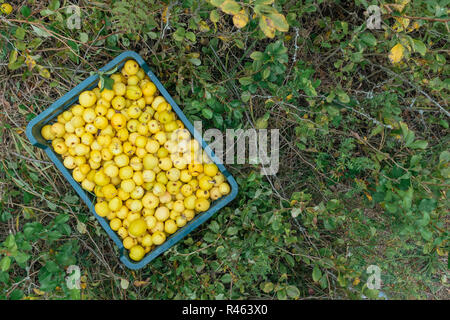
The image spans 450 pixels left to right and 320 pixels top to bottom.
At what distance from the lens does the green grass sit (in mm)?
2131

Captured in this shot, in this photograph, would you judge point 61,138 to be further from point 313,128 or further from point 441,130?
point 441,130

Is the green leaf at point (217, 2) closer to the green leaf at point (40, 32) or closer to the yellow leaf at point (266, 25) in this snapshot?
the yellow leaf at point (266, 25)

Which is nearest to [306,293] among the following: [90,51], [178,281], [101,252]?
[178,281]

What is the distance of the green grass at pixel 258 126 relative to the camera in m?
2.13

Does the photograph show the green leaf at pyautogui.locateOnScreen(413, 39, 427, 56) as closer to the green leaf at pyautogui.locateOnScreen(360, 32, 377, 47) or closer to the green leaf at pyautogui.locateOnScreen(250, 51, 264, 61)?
the green leaf at pyautogui.locateOnScreen(360, 32, 377, 47)

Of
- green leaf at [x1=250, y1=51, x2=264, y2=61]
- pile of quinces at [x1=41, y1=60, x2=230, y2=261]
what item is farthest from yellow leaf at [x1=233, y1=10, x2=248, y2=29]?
pile of quinces at [x1=41, y1=60, x2=230, y2=261]

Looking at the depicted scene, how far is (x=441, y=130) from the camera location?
281cm

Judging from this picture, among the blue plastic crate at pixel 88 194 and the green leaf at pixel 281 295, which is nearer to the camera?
the green leaf at pixel 281 295

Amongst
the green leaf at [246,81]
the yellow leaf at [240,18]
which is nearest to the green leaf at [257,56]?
the green leaf at [246,81]

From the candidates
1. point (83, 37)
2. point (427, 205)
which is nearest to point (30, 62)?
point (83, 37)

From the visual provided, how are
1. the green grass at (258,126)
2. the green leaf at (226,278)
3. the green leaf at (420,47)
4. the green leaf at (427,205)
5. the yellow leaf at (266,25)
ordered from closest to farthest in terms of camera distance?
1. the yellow leaf at (266,25)
2. the green leaf at (420,47)
3. the green leaf at (427,205)
4. the green grass at (258,126)
5. the green leaf at (226,278)

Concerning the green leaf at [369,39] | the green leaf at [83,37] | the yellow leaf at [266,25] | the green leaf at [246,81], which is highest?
the yellow leaf at [266,25]

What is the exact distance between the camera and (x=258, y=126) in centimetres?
224

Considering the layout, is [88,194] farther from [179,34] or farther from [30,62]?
[179,34]
